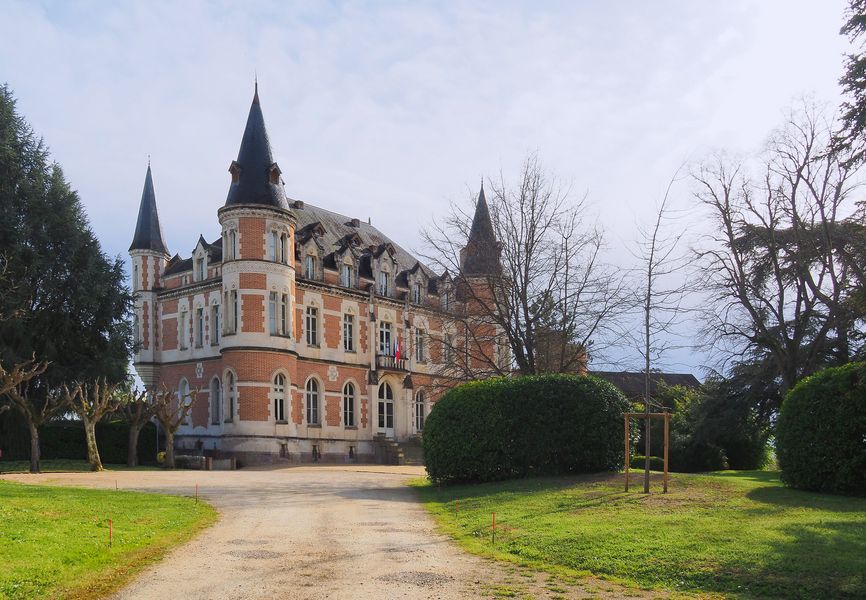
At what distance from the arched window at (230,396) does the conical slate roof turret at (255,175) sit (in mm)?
8354

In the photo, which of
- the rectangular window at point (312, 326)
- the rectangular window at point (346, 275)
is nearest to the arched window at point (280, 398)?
the rectangular window at point (312, 326)

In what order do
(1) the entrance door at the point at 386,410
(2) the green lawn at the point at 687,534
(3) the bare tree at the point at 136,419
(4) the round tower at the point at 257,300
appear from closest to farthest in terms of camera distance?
(2) the green lawn at the point at 687,534 → (3) the bare tree at the point at 136,419 → (4) the round tower at the point at 257,300 → (1) the entrance door at the point at 386,410

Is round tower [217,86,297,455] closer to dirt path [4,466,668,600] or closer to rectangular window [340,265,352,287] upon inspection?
rectangular window [340,265,352,287]

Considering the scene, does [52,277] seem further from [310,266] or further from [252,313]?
[310,266]

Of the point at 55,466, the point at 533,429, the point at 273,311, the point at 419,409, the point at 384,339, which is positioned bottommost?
the point at 55,466

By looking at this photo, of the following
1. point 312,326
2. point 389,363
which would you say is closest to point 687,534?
point 312,326

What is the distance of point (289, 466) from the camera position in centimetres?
3831

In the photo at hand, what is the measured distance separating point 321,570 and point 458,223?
64.3 ft

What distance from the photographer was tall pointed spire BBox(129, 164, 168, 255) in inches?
1829

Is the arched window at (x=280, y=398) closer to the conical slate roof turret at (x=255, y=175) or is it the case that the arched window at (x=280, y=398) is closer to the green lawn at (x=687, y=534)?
the conical slate roof turret at (x=255, y=175)

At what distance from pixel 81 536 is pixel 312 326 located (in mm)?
32091

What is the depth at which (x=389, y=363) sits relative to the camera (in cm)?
4834

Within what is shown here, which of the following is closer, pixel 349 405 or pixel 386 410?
pixel 349 405

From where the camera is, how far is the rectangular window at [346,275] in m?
46.8
